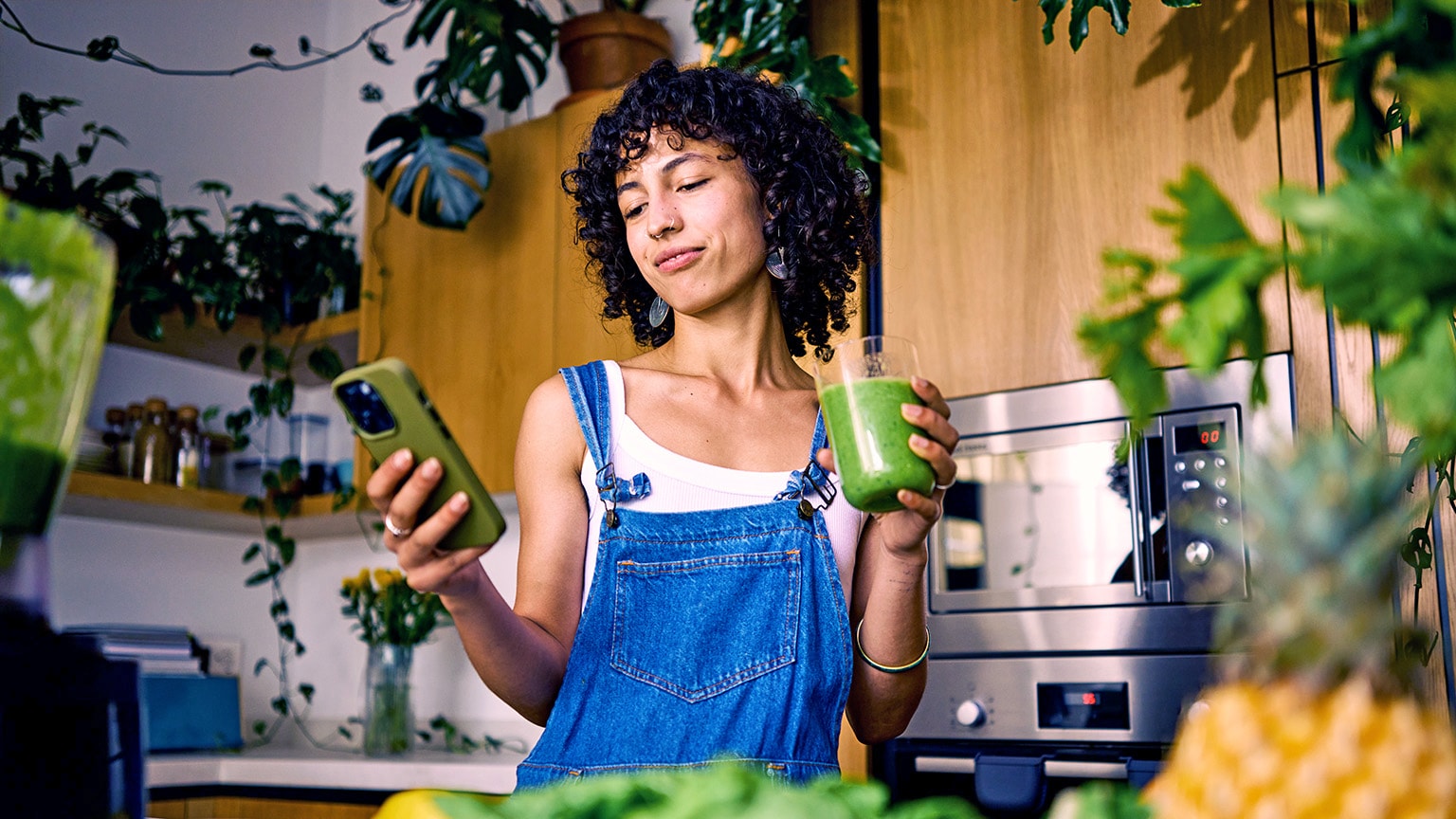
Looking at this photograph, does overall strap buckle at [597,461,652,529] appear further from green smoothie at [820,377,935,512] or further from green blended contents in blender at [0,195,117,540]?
green blended contents in blender at [0,195,117,540]

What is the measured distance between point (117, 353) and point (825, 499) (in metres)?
2.58

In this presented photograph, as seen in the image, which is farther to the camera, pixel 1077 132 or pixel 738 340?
pixel 1077 132

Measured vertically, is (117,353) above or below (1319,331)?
above

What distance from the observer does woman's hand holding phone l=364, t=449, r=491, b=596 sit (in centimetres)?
80

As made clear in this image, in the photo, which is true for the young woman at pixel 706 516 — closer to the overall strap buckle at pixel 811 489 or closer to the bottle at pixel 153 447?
the overall strap buckle at pixel 811 489

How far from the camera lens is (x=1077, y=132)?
2.14 m

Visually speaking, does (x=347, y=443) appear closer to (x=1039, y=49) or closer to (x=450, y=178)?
(x=450, y=178)

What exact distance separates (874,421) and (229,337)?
279 centimetres

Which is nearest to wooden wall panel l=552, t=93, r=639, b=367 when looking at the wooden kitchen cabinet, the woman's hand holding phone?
the wooden kitchen cabinet

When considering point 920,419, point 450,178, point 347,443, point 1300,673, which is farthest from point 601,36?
point 1300,673

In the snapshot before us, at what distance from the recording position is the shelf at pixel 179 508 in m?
2.89

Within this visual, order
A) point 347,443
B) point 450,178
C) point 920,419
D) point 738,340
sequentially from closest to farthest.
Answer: point 920,419 → point 738,340 → point 450,178 → point 347,443

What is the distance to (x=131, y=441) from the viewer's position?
313 centimetres

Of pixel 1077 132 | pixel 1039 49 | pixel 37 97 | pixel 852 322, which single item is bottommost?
pixel 852 322
